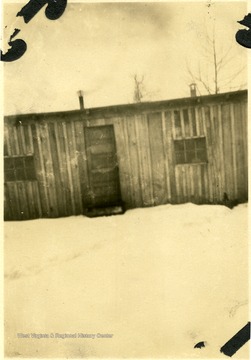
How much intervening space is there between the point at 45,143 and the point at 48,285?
8.61 feet

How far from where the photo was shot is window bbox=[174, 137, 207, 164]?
4.94m

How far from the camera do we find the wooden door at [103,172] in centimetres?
495

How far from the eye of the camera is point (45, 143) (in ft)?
16.6

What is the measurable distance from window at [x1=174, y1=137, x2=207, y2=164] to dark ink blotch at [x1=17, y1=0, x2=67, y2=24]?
9.30ft

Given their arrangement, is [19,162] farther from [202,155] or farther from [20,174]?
[202,155]

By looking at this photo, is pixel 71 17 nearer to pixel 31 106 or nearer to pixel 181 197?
pixel 31 106

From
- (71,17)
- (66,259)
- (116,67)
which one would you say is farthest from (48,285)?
(71,17)

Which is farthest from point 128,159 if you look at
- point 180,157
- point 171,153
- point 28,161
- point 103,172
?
point 28,161

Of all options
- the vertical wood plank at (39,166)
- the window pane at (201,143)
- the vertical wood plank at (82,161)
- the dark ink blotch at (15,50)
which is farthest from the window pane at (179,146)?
the dark ink blotch at (15,50)

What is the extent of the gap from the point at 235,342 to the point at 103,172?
3.20 meters

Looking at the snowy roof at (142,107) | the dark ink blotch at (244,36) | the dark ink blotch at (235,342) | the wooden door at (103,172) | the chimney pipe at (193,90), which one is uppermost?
the dark ink blotch at (244,36)

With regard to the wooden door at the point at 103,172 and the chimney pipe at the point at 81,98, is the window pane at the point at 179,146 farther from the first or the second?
the chimney pipe at the point at 81,98

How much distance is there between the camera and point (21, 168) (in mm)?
4895

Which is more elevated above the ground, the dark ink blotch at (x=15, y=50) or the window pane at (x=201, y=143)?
the dark ink blotch at (x=15, y=50)
